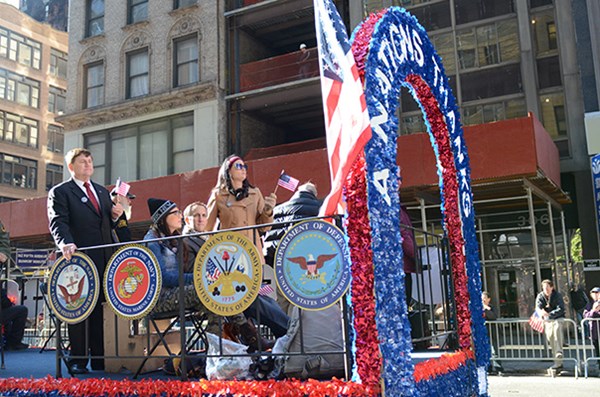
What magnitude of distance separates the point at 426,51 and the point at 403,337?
122 inches

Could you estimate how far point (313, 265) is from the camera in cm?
408

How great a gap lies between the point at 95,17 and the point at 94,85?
11.3ft

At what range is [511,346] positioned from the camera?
13.3 metres

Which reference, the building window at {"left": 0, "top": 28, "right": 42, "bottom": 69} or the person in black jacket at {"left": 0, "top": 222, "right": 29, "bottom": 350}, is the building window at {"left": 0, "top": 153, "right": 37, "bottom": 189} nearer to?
the building window at {"left": 0, "top": 28, "right": 42, "bottom": 69}

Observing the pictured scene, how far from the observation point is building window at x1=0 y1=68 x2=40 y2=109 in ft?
148

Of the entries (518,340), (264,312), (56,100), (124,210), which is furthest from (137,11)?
(56,100)

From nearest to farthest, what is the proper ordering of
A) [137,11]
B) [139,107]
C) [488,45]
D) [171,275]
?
[171,275] < [488,45] < [139,107] < [137,11]

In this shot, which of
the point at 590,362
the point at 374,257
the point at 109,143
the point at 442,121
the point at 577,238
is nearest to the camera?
the point at 374,257

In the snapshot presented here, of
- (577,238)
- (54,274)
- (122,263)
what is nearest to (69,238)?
(54,274)

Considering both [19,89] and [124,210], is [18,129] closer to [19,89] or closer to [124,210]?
[19,89]

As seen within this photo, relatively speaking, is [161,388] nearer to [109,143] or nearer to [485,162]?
[485,162]

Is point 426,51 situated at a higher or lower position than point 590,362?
higher

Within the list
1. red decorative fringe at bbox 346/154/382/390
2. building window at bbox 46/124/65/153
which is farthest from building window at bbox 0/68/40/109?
red decorative fringe at bbox 346/154/382/390

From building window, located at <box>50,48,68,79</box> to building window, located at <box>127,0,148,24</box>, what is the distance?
26132 millimetres
